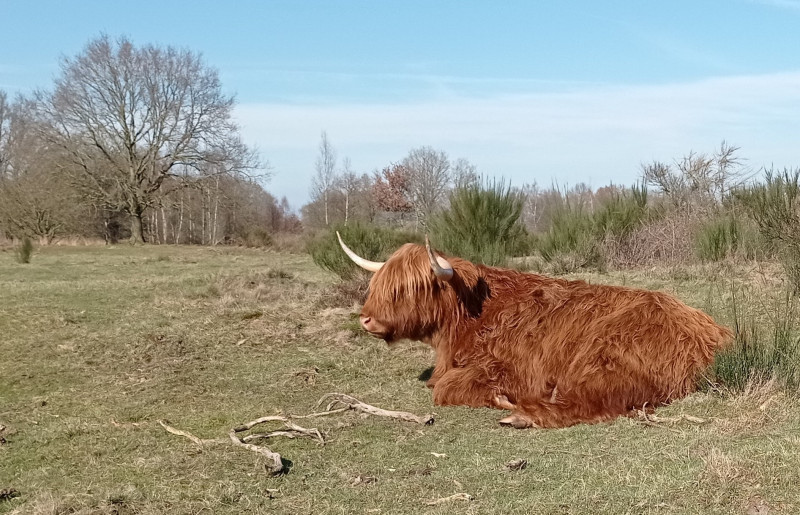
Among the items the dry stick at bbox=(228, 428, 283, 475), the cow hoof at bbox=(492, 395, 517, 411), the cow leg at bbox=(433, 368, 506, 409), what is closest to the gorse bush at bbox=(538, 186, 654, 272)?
the cow leg at bbox=(433, 368, 506, 409)

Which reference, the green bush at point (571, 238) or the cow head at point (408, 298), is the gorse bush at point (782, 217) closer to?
the green bush at point (571, 238)

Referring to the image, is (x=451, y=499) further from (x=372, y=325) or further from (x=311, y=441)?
(x=372, y=325)

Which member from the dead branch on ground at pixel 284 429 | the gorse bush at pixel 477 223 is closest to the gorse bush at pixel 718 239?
the gorse bush at pixel 477 223

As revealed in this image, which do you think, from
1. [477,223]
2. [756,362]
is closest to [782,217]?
[477,223]

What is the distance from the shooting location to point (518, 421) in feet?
13.9

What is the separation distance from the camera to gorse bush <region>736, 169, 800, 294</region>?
25.3ft

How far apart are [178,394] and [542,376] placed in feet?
11.0

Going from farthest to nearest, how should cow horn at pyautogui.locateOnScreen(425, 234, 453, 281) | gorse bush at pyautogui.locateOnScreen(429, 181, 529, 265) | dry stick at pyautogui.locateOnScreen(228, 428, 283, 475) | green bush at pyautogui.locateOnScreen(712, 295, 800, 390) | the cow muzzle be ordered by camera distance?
gorse bush at pyautogui.locateOnScreen(429, 181, 529, 265), the cow muzzle, cow horn at pyautogui.locateOnScreen(425, 234, 453, 281), green bush at pyautogui.locateOnScreen(712, 295, 800, 390), dry stick at pyautogui.locateOnScreen(228, 428, 283, 475)

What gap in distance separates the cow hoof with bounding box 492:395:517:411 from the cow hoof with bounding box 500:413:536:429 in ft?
1.27

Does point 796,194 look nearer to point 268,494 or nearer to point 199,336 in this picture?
point 199,336

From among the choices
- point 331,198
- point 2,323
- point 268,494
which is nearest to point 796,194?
point 268,494

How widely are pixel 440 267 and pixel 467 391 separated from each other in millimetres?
883

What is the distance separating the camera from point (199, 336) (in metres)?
8.30

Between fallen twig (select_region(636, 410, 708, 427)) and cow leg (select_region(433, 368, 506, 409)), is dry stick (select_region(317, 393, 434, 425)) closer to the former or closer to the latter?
cow leg (select_region(433, 368, 506, 409))
